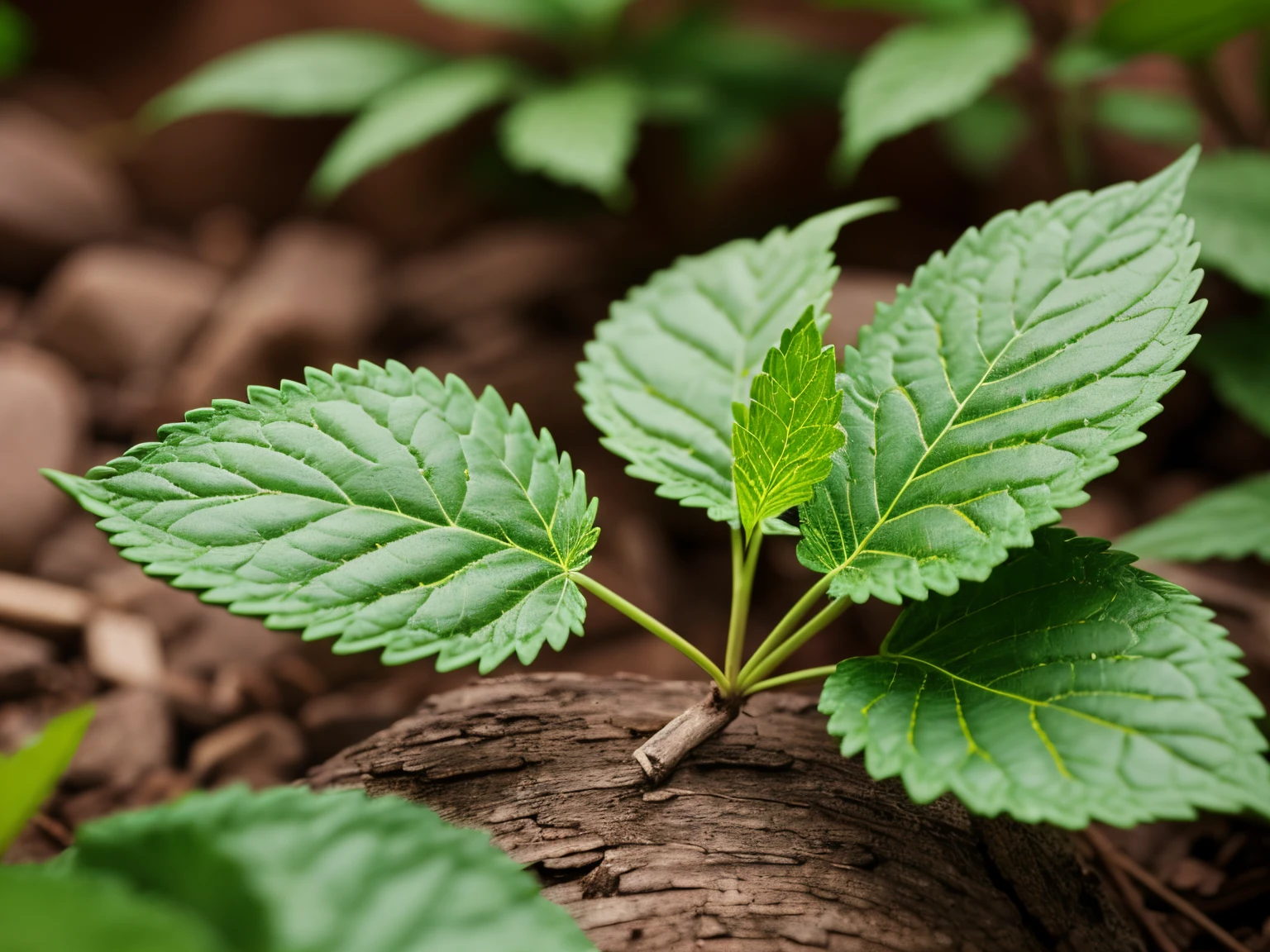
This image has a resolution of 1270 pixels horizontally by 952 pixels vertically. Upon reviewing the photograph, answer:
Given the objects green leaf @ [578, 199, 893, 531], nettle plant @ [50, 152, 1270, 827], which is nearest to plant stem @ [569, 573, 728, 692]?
nettle plant @ [50, 152, 1270, 827]

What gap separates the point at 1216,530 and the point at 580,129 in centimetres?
138

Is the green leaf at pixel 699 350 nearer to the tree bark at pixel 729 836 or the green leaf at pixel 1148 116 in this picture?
the tree bark at pixel 729 836

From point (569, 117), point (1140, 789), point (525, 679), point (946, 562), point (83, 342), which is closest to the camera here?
point (1140, 789)

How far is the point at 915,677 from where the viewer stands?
85cm

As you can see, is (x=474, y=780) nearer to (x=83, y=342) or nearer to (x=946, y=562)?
(x=946, y=562)

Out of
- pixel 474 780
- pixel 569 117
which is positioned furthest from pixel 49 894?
A: pixel 569 117

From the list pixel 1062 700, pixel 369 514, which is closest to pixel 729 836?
pixel 1062 700

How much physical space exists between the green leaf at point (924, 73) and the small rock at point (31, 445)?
66.2 inches

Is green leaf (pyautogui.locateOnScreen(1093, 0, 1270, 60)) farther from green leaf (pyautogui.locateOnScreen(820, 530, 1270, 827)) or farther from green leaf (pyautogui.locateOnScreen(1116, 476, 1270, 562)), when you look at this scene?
green leaf (pyautogui.locateOnScreen(820, 530, 1270, 827))

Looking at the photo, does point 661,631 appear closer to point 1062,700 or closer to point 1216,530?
point 1062,700

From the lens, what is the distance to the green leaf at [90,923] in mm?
545

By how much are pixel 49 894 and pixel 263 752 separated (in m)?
1.00

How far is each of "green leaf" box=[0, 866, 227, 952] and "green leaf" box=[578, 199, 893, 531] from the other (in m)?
0.53

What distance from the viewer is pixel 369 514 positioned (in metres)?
0.86
